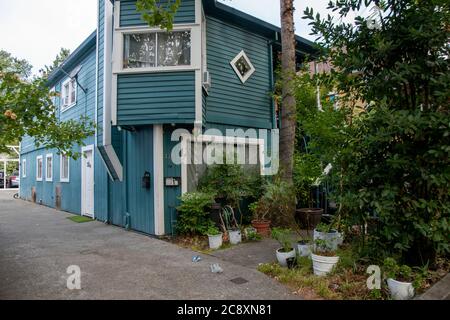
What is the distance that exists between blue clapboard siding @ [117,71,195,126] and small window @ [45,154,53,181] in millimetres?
8170

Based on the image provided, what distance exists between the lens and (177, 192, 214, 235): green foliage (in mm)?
6137

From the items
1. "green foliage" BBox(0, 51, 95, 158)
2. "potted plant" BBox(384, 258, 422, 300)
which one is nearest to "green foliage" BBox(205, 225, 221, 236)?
"potted plant" BBox(384, 258, 422, 300)

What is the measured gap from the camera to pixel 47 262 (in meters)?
4.72

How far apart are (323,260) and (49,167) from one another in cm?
1286

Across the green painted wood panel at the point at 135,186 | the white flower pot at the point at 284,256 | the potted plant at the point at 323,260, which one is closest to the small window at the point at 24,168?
the green painted wood panel at the point at 135,186

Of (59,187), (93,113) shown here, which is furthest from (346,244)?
(59,187)

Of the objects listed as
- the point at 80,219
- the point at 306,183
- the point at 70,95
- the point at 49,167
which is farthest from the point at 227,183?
the point at 49,167

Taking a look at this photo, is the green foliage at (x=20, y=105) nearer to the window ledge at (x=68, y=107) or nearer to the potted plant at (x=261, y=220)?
the potted plant at (x=261, y=220)

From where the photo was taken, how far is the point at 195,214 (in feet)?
20.2

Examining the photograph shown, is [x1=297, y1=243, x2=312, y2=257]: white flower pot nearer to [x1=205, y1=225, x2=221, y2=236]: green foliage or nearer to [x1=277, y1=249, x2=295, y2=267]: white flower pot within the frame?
[x1=277, y1=249, x2=295, y2=267]: white flower pot

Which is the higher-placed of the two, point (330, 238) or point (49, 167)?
point (49, 167)

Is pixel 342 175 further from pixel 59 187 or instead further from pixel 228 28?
pixel 59 187

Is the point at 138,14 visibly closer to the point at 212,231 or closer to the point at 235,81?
the point at 235,81
